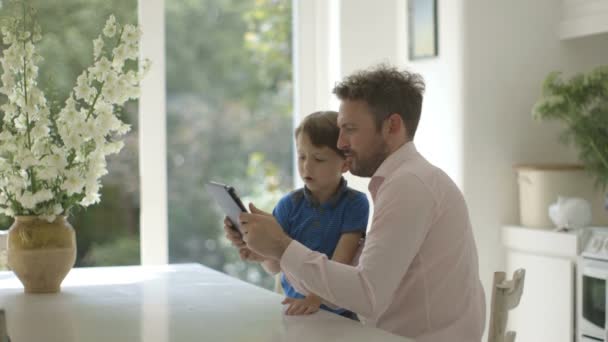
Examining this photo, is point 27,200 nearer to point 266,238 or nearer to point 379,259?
point 266,238

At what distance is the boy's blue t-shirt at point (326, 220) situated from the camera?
8.29ft

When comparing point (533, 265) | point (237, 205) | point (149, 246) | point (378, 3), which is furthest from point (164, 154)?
point (237, 205)

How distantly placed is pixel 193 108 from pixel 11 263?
299 centimetres

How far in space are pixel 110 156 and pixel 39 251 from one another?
2.09 m

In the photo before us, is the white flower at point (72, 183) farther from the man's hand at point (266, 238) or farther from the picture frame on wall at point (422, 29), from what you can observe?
the picture frame on wall at point (422, 29)

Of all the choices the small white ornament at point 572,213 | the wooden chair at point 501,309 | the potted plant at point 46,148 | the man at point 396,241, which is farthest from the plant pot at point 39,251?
the small white ornament at point 572,213

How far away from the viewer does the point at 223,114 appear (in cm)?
555

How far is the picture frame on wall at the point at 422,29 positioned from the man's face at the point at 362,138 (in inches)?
90.5

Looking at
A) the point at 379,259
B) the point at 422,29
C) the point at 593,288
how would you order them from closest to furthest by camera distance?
the point at 379,259 < the point at 593,288 < the point at 422,29

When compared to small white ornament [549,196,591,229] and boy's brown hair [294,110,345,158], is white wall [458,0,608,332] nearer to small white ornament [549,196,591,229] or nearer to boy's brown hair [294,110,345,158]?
small white ornament [549,196,591,229]

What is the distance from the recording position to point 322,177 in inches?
101

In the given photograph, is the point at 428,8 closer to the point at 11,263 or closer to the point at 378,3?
the point at 378,3

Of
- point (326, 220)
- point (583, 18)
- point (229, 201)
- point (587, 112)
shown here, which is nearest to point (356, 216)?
point (326, 220)

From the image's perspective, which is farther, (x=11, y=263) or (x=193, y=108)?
(x=193, y=108)
